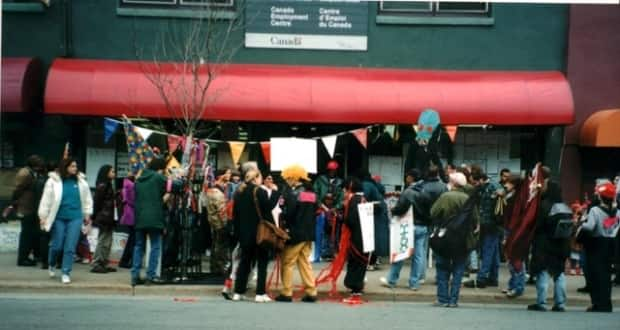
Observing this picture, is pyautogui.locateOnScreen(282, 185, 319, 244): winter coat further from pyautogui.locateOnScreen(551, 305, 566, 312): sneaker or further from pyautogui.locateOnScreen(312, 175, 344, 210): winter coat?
pyautogui.locateOnScreen(312, 175, 344, 210): winter coat

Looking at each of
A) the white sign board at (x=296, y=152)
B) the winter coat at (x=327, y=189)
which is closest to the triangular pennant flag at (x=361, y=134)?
the winter coat at (x=327, y=189)

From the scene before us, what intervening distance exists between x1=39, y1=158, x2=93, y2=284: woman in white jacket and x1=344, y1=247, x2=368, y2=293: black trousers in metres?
3.95

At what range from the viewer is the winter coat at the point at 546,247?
1073 cm

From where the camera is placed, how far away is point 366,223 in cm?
1162

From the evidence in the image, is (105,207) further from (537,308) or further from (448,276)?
(537,308)

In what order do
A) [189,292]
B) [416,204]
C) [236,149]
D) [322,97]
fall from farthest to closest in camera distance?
[322,97] < [236,149] < [416,204] < [189,292]

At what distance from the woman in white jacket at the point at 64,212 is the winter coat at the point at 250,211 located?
2.58 metres

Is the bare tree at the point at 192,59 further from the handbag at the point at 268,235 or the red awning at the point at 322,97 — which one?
the handbag at the point at 268,235

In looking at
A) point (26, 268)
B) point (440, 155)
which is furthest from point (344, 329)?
point (440, 155)

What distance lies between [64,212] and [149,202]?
4.23 ft

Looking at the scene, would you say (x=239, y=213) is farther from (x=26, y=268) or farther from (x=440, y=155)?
(x=440, y=155)

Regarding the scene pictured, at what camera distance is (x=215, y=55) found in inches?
620

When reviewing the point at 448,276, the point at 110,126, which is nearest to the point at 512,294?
the point at 448,276

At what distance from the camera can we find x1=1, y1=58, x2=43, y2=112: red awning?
1472 centimetres
